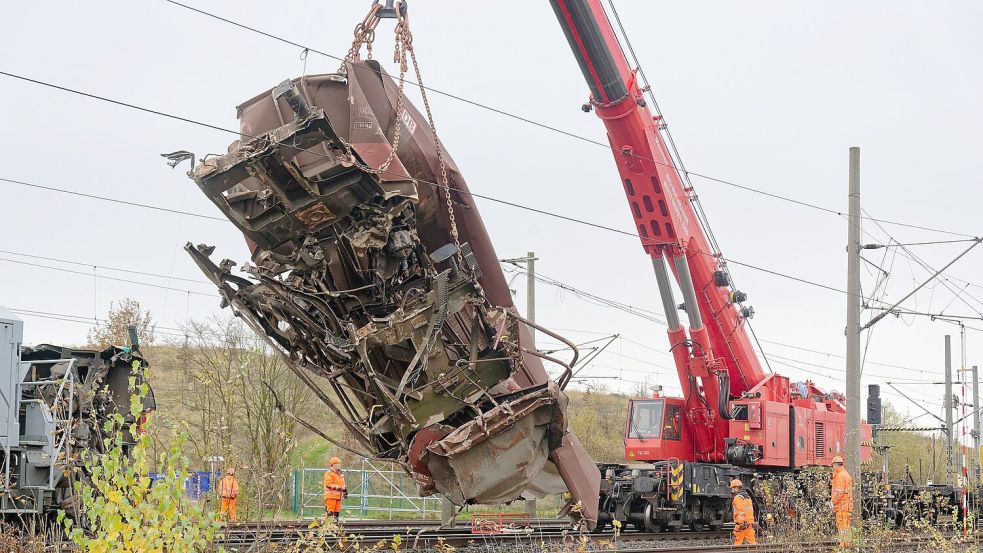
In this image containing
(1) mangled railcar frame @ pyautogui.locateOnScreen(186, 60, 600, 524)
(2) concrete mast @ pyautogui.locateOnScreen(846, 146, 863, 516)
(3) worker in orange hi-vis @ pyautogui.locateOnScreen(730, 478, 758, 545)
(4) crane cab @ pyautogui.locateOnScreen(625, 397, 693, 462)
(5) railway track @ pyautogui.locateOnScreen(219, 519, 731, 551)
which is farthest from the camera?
(4) crane cab @ pyautogui.locateOnScreen(625, 397, 693, 462)

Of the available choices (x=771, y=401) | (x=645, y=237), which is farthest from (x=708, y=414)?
(x=645, y=237)

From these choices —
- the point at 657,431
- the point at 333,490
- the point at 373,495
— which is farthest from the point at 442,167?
the point at 373,495

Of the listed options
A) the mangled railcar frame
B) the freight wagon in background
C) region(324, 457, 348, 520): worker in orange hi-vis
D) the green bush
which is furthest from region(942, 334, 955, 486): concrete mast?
the green bush

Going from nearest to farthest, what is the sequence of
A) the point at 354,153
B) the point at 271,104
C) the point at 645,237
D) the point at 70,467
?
the point at 70,467 → the point at 354,153 → the point at 271,104 → the point at 645,237

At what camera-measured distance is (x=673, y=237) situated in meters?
15.0

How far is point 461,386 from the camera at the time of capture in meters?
8.56

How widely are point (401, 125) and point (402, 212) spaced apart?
100 cm

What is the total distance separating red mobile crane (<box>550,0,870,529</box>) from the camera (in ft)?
46.7

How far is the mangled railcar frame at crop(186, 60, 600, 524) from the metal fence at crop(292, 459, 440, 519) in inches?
566

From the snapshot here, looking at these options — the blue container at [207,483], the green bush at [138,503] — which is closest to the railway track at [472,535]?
the blue container at [207,483]

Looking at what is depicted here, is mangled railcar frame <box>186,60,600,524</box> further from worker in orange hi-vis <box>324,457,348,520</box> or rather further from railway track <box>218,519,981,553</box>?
worker in orange hi-vis <box>324,457,348,520</box>

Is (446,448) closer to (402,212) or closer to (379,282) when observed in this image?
(379,282)

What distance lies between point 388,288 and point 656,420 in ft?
35.0

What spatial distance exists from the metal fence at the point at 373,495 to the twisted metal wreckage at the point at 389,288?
14.4m
